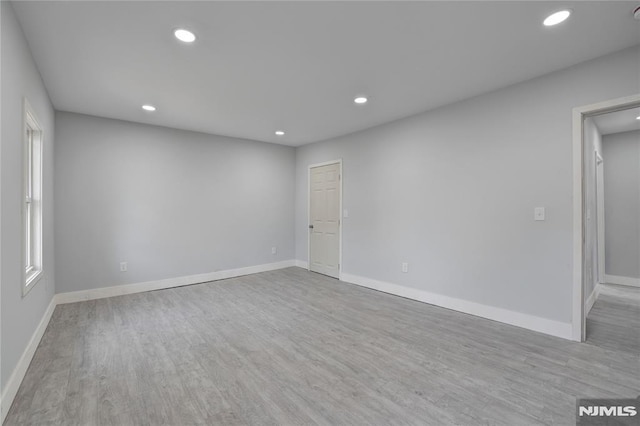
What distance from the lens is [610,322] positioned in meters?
3.17

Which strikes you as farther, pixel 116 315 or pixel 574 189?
pixel 116 315

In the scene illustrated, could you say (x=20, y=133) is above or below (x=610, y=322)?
above

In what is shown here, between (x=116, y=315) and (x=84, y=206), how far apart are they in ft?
5.46

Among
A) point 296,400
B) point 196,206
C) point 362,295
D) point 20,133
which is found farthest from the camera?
point 196,206

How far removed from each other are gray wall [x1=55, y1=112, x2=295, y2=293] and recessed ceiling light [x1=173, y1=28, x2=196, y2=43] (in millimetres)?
2733

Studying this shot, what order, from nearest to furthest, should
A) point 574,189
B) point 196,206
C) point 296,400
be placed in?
point 296,400 → point 574,189 → point 196,206

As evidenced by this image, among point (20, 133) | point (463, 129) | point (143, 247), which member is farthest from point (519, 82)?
point (143, 247)

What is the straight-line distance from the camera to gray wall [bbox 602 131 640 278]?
4605 mm

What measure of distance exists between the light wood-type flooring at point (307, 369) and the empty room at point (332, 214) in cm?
2

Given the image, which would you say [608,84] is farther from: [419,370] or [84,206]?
[84,206]

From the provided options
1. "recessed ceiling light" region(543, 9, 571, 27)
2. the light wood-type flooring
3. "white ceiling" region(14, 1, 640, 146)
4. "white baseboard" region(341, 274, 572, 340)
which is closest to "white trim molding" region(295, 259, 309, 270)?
"white baseboard" region(341, 274, 572, 340)

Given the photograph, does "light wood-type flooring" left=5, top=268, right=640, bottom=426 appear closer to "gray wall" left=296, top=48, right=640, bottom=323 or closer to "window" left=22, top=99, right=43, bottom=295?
"gray wall" left=296, top=48, right=640, bottom=323

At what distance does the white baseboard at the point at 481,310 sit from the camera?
9.31ft

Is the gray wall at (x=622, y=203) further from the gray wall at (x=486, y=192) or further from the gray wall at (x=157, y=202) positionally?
the gray wall at (x=157, y=202)
